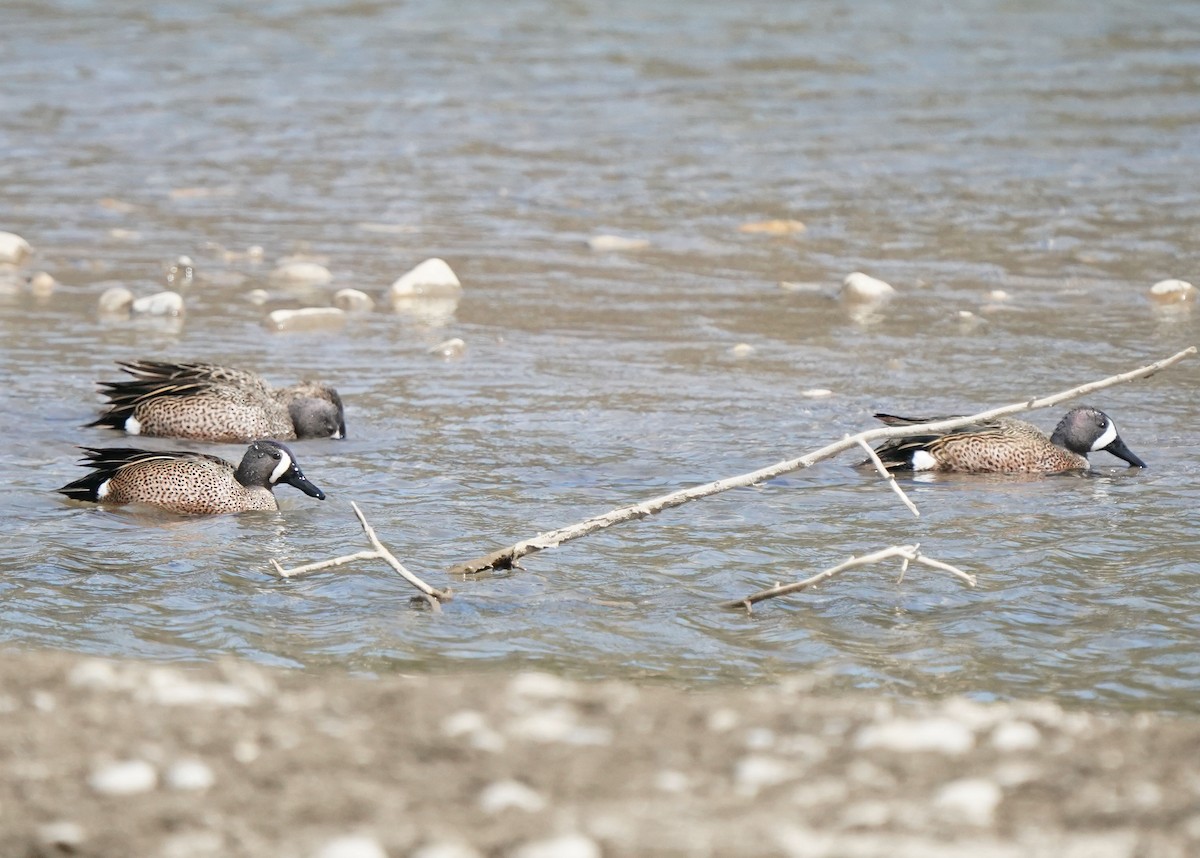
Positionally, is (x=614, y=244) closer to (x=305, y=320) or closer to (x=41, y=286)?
(x=305, y=320)

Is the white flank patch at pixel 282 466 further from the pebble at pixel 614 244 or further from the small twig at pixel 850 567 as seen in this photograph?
the pebble at pixel 614 244

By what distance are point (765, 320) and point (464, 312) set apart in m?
1.87

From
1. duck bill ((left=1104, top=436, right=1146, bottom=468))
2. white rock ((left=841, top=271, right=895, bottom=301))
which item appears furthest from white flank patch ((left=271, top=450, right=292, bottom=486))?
white rock ((left=841, top=271, right=895, bottom=301))

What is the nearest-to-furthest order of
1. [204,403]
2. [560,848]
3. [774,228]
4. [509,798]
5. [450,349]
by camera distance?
[560,848], [509,798], [204,403], [450,349], [774,228]

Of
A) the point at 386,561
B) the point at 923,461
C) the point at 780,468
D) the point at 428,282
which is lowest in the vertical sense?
the point at 923,461

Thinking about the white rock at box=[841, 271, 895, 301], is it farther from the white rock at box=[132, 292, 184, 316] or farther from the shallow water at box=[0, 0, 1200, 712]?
the white rock at box=[132, 292, 184, 316]

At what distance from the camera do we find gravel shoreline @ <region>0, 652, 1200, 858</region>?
3.28 meters

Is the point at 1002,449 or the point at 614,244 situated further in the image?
the point at 614,244

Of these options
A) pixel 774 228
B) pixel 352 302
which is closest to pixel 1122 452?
pixel 352 302

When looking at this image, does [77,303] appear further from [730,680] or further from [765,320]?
[730,680]

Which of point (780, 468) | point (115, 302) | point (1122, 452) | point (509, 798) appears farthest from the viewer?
point (115, 302)

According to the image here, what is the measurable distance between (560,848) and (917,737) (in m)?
0.93

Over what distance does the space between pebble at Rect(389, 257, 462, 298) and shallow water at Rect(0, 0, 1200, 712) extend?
134 mm

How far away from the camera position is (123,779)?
11.5 ft
